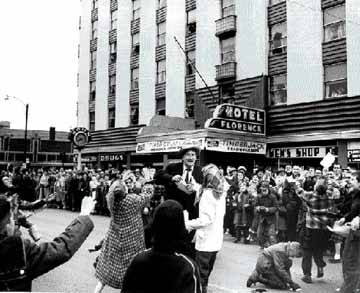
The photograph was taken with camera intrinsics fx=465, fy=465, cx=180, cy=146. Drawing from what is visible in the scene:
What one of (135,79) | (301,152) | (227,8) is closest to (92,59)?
(135,79)

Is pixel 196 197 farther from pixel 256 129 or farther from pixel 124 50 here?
pixel 124 50

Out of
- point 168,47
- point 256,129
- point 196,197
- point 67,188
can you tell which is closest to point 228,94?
point 256,129

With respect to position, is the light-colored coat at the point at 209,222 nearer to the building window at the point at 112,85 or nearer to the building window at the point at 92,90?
the building window at the point at 112,85

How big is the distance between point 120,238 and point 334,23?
16.4 m

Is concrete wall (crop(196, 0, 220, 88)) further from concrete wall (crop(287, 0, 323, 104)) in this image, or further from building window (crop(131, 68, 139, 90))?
building window (crop(131, 68, 139, 90))

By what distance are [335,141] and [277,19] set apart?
6625 millimetres

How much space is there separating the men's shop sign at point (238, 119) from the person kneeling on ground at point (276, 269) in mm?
11962

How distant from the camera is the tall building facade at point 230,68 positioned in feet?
62.3

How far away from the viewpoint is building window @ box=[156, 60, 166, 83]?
2931cm

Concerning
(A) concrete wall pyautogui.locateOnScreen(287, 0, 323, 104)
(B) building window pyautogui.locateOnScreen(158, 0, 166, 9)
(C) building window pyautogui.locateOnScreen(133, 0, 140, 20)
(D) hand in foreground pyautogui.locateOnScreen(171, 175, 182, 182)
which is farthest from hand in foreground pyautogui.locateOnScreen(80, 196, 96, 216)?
(C) building window pyautogui.locateOnScreen(133, 0, 140, 20)

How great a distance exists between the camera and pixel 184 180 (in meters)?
6.05

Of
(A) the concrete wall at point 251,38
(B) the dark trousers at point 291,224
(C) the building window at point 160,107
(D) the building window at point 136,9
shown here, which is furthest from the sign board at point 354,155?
(D) the building window at point 136,9

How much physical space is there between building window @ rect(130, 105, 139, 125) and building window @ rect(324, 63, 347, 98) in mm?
14695

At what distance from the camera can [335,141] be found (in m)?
18.7
